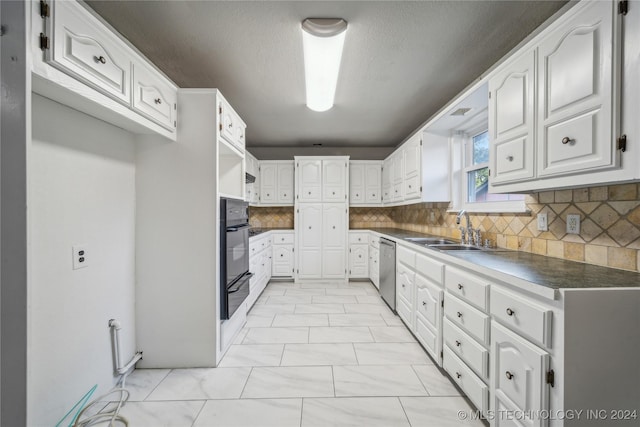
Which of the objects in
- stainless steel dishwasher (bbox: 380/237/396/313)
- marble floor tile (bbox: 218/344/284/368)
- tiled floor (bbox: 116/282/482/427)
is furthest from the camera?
stainless steel dishwasher (bbox: 380/237/396/313)

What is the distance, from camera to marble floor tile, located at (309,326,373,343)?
2.41 meters

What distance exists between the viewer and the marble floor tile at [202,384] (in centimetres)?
168

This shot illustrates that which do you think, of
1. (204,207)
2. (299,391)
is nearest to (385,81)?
(204,207)

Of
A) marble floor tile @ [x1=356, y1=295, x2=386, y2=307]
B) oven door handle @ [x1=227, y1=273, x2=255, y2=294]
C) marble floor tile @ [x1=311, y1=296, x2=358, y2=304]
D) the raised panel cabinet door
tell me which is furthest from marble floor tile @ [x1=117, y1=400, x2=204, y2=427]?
marble floor tile @ [x1=356, y1=295, x2=386, y2=307]

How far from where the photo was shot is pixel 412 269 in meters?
2.48

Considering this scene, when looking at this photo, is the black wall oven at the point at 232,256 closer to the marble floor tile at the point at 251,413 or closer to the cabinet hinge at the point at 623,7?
the marble floor tile at the point at 251,413

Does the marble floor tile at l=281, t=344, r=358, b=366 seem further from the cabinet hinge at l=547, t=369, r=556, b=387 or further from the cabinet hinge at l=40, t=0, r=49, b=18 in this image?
the cabinet hinge at l=40, t=0, r=49, b=18

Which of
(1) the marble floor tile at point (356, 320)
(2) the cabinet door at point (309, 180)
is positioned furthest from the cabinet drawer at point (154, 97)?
(2) the cabinet door at point (309, 180)

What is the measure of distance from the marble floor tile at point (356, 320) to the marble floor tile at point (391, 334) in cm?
12

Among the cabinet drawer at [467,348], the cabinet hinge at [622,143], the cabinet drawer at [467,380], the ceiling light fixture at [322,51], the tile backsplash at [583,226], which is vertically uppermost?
the ceiling light fixture at [322,51]

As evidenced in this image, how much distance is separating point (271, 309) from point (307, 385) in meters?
1.51

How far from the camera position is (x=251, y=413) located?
154 cm

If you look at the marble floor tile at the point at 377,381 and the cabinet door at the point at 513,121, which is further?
the marble floor tile at the point at 377,381

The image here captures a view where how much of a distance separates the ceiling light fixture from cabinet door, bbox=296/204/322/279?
2.24 m
